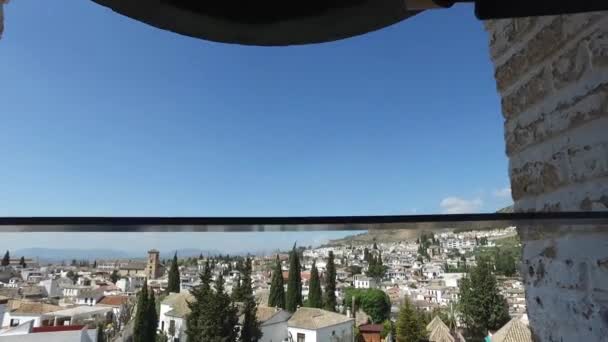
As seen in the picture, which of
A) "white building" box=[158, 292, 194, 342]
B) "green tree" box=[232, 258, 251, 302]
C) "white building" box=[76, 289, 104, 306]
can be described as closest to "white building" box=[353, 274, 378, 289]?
"green tree" box=[232, 258, 251, 302]

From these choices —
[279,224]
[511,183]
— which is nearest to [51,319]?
[279,224]

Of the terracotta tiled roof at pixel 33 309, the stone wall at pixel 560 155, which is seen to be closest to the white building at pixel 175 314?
the terracotta tiled roof at pixel 33 309

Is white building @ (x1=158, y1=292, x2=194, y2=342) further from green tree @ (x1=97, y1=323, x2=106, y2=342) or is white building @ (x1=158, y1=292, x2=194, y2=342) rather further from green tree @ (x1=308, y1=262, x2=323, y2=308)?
green tree @ (x1=308, y1=262, x2=323, y2=308)

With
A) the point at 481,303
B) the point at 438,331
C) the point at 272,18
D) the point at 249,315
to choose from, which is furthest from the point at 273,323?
the point at 272,18

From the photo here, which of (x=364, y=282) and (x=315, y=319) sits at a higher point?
(x=364, y=282)

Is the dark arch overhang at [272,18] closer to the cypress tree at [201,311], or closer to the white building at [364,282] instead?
the cypress tree at [201,311]

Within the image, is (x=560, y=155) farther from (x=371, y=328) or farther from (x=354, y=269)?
(x=371, y=328)
